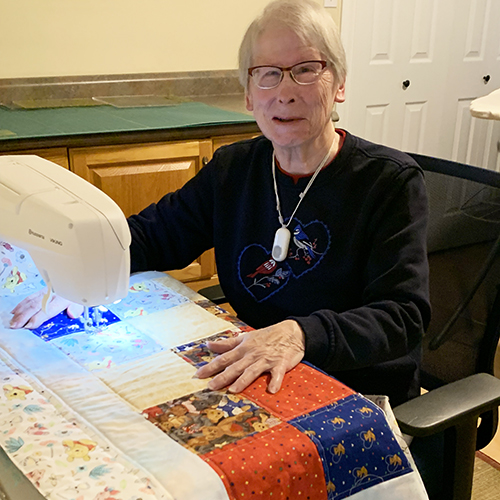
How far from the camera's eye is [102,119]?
7.61 feet

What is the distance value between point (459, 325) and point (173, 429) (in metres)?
0.77

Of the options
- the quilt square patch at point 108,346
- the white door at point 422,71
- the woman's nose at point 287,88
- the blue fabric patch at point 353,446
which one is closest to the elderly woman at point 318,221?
the woman's nose at point 287,88

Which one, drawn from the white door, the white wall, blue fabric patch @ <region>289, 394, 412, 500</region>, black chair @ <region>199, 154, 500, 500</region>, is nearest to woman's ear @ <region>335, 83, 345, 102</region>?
black chair @ <region>199, 154, 500, 500</region>

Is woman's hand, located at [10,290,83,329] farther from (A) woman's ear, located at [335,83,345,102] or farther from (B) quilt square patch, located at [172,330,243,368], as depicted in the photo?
(A) woman's ear, located at [335,83,345,102]

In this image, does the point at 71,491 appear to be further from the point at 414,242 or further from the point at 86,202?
the point at 414,242

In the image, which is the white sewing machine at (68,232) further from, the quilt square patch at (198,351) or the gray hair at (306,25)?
the gray hair at (306,25)

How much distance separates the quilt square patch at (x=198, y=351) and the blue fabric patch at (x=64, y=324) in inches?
6.6

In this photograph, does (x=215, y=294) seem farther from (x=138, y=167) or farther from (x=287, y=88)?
(x=138, y=167)

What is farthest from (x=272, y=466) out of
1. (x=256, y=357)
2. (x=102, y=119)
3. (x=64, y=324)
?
(x=102, y=119)

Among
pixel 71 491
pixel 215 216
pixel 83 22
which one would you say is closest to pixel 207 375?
pixel 71 491

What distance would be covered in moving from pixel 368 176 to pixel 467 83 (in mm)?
3282

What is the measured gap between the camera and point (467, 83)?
4184mm

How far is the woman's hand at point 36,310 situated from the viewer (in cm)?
112

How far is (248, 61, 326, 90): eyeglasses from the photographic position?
4.15 feet
